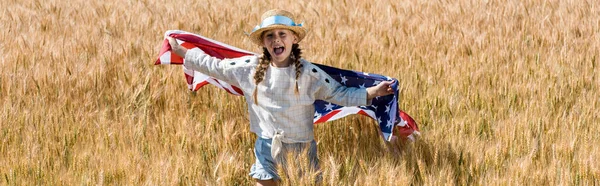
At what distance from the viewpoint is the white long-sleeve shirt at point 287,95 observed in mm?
2486

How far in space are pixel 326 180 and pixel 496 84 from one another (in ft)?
4.95

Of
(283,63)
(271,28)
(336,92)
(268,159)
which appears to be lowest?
(268,159)

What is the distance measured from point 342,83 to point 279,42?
0.40 m

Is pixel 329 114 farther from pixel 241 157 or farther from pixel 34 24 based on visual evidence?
pixel 34 24

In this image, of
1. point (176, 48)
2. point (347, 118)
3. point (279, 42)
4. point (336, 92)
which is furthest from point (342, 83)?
point (176, 48)

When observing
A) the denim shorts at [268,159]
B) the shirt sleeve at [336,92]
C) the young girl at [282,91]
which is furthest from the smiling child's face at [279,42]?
the denim shorts at [268,159]

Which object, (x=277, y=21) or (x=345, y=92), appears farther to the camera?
(x=345, y=92)

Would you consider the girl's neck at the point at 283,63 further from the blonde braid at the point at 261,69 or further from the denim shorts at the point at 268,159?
the denim shorts at the point at 268,159

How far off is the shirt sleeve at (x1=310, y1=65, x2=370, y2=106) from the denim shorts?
176mm

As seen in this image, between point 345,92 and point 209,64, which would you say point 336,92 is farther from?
point 209,64

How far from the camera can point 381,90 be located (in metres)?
2.50

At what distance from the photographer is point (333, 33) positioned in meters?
4.71

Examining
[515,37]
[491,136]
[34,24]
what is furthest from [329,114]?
[34,24]

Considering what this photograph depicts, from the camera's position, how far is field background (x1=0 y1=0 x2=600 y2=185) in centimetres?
246
